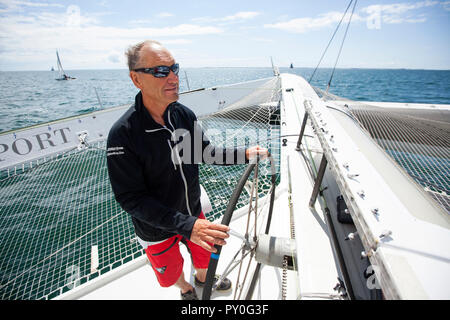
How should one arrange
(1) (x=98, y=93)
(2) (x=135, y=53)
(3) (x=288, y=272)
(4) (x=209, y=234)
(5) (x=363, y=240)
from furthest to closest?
1. (1) (x=98, y=93)
2. (3) (x=288, y=272)
3. (2) (x=135, y=53)
4. (4) (x=209, y=234)
5. (5) (x=363, y=240)

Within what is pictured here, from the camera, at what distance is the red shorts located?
1.27 m

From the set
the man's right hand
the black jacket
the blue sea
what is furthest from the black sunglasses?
the blue sea

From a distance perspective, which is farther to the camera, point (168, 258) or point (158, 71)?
point (168, 258)

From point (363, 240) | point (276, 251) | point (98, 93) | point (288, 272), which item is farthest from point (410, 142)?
point (98, 93)

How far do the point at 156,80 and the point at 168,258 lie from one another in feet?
3.54

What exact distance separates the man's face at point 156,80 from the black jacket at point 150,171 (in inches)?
2.4

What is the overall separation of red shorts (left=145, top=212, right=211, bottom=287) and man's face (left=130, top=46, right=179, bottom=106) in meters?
0.87

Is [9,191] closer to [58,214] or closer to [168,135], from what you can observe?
[58,214]

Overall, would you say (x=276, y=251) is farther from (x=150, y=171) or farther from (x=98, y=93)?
(x=98, y=93)

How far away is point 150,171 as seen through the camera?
1.06 meters

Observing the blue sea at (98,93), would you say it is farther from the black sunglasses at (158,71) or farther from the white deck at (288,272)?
the black sunglasses at (158,71)

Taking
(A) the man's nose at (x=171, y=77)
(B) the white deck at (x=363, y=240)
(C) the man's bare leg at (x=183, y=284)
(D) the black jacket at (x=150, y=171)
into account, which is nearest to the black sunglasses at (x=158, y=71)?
(A) the man's nose at (x=171, y=77)

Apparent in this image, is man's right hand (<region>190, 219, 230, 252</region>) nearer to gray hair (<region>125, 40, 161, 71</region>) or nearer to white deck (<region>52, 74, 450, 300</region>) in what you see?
white deck (<region>52, 74, 450, 300</region>)
